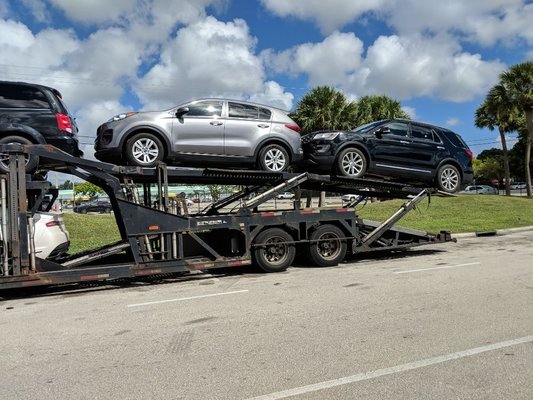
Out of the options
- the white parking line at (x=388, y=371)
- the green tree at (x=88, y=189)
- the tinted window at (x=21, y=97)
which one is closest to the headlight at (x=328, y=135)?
the tinted window at (x=21, y=97)

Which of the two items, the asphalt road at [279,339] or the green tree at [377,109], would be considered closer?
the asphalt road at [279,339]

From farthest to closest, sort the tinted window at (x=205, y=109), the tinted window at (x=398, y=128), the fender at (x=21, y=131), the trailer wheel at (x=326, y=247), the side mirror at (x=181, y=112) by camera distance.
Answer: the tinted window at (x=398, y=128), the trailer wheel at (x=326, y=247), the tinted window at (x=205, y=109), the side mirror at (x=181, y=112), the fender at (x=21, y=131)

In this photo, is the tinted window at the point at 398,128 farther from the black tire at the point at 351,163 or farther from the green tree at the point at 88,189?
the green tree at the point at 88,189

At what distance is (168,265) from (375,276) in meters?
3.63

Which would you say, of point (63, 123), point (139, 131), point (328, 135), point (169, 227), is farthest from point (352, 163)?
point (63, 123)

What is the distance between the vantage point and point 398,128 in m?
10.7

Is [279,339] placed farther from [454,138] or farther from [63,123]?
[454,138]

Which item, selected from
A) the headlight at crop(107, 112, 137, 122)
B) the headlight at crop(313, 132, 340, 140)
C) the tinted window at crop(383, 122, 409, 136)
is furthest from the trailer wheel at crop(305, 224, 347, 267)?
the headlight at crop(107, 112, 137, 122)

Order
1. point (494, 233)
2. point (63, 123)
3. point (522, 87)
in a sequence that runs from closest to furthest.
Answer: point (63, 123) < point (494, 233) < point (522, 87)

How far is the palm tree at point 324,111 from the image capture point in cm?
2972

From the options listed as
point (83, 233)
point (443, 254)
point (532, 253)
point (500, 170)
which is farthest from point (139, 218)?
point (500, 170)

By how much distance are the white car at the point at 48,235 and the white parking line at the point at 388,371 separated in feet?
17.8

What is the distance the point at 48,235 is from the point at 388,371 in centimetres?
601

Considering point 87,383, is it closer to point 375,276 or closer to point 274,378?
point 274,378
